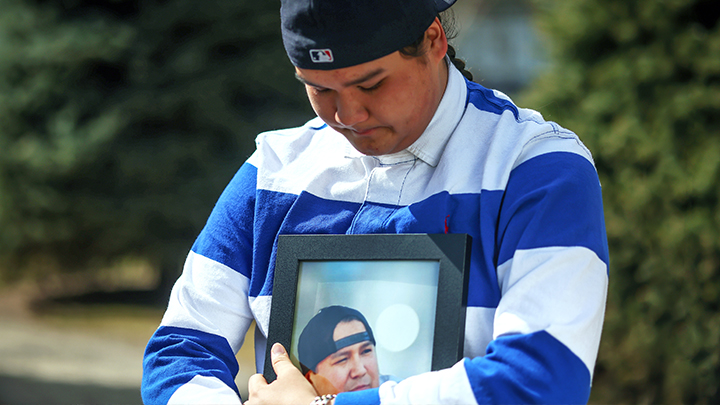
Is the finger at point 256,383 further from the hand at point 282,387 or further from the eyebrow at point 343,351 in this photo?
the eyebrow at point 343,351

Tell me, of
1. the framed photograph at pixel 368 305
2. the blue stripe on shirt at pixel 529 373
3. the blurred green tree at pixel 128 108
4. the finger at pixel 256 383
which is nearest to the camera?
the blue stripe on shirt at pixel 529 373

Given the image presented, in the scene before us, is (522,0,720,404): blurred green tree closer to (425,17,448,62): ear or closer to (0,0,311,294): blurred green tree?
(425,17,448,62): ear

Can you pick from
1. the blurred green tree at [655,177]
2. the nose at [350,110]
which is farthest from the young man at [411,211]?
the blurred green tree at [655,177]

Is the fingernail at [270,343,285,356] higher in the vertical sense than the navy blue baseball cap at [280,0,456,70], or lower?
lower

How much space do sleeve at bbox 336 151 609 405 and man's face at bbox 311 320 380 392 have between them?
81 mm

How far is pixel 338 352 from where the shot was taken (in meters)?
1.46

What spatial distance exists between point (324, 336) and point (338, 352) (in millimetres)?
52

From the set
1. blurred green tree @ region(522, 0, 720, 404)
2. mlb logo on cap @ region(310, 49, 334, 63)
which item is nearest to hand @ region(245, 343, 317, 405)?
mlb logo on cap @ region(310, 49, 334, 63)

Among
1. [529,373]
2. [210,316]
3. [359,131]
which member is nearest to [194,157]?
[210,316]

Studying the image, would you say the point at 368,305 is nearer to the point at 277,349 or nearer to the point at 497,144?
the point at 277,349

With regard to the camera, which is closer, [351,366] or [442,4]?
[351,366]

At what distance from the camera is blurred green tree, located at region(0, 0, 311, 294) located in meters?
7.94

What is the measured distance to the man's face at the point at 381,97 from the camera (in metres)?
1.45

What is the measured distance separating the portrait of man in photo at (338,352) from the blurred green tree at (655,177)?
10.7 ft
